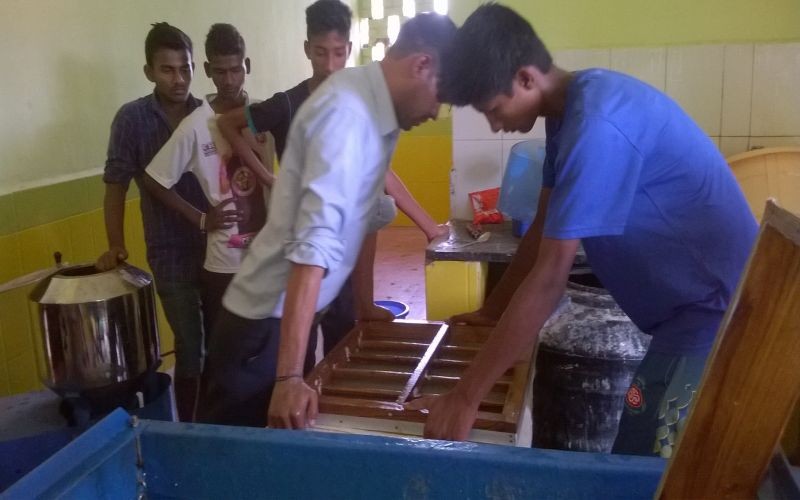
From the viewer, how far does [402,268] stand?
14.9 feet

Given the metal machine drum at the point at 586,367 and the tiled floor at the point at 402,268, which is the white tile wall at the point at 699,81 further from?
the tiled floor at the point at 402,268

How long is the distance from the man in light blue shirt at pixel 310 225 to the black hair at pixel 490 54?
0.63 feet

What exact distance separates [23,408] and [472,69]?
138cm

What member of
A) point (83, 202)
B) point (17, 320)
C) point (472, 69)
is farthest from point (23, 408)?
point (472, 69)

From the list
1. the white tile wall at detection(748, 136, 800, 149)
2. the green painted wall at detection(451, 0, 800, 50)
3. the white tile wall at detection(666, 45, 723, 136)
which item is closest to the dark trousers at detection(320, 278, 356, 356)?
the green painted wall at detection(451, 0, 800, 50)

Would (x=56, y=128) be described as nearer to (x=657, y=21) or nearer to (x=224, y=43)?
(x=224, y=43)

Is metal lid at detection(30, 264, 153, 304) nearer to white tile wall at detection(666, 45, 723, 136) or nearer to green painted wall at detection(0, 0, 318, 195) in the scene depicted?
green painted wall at detection(0, 0, 318, 195)

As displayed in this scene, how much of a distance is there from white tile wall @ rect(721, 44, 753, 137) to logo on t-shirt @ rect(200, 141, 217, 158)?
1.61m

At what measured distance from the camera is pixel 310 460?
829mm

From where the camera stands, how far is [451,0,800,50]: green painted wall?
2100mm

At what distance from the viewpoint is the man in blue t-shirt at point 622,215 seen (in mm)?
945

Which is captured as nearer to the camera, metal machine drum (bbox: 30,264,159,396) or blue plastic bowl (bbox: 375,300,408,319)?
metal machine drum (bbox: 30,264,159,396)

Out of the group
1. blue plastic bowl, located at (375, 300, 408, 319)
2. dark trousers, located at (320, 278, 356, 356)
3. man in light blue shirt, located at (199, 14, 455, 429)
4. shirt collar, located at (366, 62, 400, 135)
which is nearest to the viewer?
man in light blue shirt, located at (199, 14, 455, 429)

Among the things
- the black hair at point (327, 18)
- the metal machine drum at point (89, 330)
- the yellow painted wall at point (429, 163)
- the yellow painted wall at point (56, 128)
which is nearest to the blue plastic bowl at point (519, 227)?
the black hair at point (327, 18)
